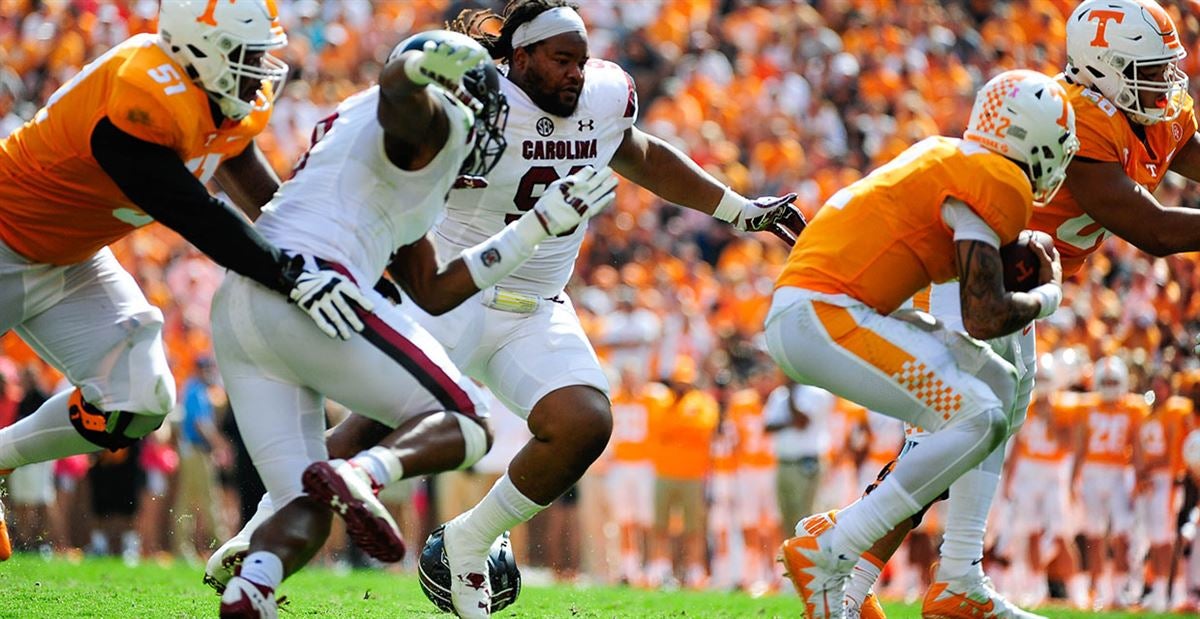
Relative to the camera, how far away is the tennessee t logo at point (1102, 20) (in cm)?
687

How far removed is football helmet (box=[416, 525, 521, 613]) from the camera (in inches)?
259

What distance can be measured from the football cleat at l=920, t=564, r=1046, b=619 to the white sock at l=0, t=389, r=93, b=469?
133 inches

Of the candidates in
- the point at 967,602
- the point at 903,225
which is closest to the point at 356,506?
the point at 903,225

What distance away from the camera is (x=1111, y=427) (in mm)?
12094

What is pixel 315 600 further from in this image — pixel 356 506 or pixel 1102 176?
pixel 1102 176

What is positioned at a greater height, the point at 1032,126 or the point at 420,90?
the point at 420,90

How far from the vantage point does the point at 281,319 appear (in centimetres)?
514

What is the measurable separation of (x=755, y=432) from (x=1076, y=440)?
254 centimetres

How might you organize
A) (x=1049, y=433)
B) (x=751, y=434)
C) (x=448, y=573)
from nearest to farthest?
(x=448, y=573)
(x=1049, y=433)
(x=751, y=434)

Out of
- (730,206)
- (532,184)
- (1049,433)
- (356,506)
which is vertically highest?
(356,506)

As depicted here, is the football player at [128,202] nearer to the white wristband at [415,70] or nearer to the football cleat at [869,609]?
the white wristband at [415,70]

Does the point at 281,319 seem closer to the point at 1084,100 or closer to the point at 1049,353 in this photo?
the point at 1084,100

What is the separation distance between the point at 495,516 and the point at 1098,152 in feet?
9.33

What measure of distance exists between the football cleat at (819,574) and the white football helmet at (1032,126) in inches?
59.9
